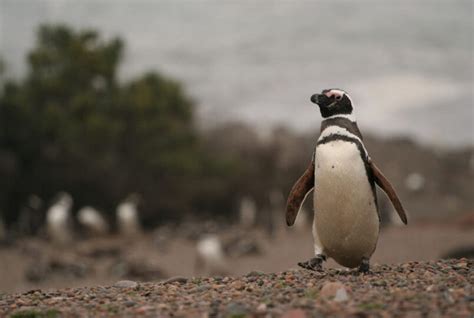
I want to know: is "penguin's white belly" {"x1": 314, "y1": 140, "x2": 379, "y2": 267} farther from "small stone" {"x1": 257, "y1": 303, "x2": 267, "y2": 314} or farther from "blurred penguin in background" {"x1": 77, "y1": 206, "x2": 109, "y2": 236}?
"blurred penguin in background" {"x1": 77, "y1": 206, "x2": 109, "y2": 236}

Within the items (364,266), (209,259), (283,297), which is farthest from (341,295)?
(209,259)

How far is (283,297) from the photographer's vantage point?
4.43 metres

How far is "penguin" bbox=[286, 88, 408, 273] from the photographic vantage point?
5.69 m

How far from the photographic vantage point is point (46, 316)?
13.9 feet

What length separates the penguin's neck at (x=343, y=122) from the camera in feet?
19.0

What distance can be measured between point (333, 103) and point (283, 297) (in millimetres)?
2041

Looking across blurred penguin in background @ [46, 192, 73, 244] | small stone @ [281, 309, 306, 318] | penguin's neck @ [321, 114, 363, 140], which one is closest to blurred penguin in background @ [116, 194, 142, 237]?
blurred penguin in background @ [46, 192, 73, 244]

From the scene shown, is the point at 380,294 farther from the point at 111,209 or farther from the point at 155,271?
the point at 111,209

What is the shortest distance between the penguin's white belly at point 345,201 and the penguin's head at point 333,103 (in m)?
0.31

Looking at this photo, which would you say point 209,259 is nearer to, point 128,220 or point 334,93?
point 128,220

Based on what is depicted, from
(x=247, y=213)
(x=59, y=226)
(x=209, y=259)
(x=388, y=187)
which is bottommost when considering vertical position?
(x=388, y=187)

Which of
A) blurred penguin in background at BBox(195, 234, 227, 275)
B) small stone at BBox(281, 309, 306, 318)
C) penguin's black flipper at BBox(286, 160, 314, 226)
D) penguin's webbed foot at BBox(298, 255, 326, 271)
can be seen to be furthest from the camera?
blurred penguin in background at BBox(195, 234, 227, 275)

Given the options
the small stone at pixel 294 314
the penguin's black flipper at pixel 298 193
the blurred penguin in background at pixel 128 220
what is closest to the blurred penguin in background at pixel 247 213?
the blurred penguin in background at pixel 128 220

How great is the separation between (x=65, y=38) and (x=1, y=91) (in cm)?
307
